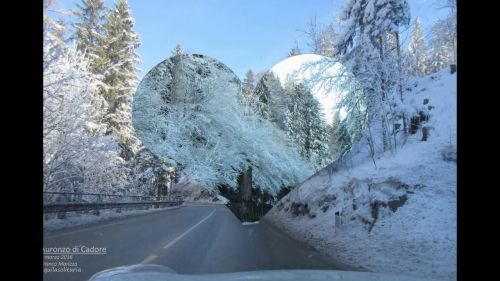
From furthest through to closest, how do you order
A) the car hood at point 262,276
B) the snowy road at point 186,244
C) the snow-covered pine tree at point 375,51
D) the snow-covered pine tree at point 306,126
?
1. the snow-covered pine tree at point 375,51
2. the snow-covered pine tree at point 306,126
3. the snowy road at point 186,244
4. the car hood at point 262,276

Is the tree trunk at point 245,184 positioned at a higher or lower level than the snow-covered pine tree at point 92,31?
lower

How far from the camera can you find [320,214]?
18.5 ft

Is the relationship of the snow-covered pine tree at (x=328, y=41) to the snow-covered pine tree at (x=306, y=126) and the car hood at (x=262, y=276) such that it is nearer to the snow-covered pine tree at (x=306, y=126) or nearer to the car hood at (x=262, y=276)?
the snow-covered pine tree at (x=306, y=126)

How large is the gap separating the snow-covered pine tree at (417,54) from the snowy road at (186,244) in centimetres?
268

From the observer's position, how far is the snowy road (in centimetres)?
410

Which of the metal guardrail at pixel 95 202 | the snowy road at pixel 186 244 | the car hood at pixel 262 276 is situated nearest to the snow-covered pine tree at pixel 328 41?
the snowy road at pixel 186 244

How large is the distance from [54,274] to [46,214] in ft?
3.29

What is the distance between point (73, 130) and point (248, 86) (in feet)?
10.7

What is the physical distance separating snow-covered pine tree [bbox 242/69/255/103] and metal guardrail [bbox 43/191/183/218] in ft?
4.64

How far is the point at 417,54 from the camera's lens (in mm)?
5750

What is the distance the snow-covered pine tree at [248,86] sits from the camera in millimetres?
4781

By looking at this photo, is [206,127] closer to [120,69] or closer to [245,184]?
[245,184]
